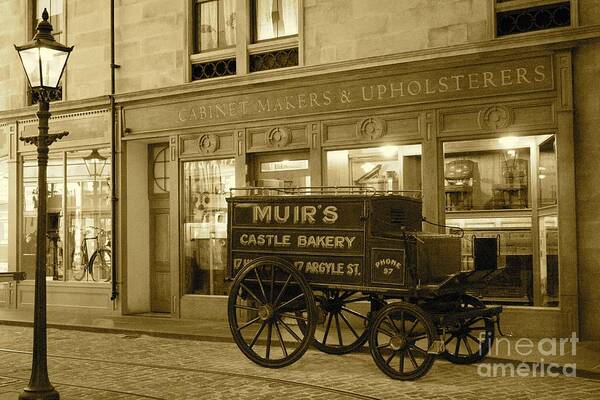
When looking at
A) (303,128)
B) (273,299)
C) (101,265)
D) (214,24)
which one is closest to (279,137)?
(303,128)

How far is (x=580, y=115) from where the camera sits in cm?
1088

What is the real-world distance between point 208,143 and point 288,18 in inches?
104

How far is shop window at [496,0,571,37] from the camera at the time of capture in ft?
36.5

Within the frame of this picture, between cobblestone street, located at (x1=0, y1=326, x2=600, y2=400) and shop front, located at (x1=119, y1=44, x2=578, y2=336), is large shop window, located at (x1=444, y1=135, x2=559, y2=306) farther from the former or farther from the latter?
cobblestone street, located at (x1=0, y1=326, x2=600, y2=400)

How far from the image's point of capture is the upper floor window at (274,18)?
13562mm

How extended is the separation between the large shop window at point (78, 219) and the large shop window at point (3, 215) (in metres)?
0.65

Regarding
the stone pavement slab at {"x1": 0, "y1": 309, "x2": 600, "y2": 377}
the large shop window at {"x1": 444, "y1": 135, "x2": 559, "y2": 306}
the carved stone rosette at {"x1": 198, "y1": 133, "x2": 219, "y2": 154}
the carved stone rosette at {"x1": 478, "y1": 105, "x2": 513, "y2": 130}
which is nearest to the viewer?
the stone pavement slab at {"x1": 0, "y1": 309, "x2": 600, "y2": 377}

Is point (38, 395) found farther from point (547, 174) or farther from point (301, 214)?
point (547, 174)

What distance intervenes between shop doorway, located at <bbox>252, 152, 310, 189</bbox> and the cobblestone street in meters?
3.44

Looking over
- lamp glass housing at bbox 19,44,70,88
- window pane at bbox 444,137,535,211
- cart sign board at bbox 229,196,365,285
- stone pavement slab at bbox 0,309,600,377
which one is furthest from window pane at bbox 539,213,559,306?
lamp glass housing at bbox 19,44,70,88

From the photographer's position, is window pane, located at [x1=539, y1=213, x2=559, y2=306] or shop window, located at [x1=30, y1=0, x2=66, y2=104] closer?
window pane, located at [x1=539, y1=213, x2=559, y2=306]

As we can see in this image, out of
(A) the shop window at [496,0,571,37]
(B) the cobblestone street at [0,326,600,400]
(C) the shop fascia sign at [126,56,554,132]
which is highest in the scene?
(A) the shop window at [496,0,571,37]

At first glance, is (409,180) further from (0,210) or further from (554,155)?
(0,210)

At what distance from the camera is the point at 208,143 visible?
14078mm
